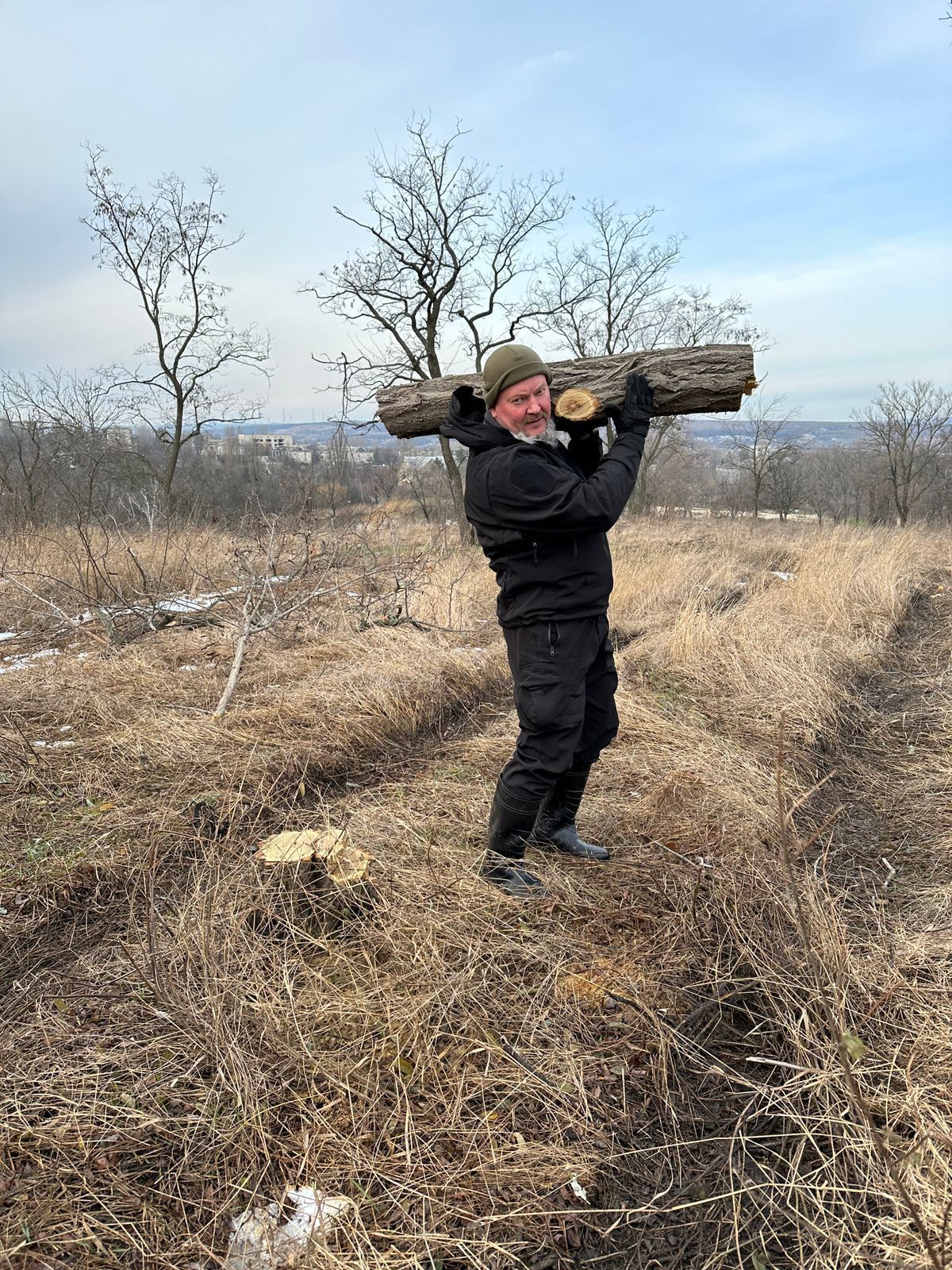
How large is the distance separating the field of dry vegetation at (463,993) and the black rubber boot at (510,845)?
0.09 metres

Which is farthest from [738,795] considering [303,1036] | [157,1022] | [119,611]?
[119,611]

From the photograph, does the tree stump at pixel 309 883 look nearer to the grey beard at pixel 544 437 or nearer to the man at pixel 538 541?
the man at pixel 538 541

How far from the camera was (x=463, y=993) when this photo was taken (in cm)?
201

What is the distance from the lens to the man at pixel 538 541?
2.14m

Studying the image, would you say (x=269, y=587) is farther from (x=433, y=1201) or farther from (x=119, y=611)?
(x=433, y=1201)

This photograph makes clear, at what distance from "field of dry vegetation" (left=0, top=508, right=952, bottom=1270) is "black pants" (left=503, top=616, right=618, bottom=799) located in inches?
20.1

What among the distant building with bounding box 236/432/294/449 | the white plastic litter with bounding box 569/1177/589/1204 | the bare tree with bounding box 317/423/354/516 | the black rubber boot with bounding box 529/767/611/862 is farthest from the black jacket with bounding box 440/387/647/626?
the distant building with bounding box 236/432/294/449

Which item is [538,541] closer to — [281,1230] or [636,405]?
[636,405]

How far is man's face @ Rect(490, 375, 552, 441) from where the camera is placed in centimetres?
224

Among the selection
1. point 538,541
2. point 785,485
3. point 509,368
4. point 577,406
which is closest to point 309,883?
point 538,541

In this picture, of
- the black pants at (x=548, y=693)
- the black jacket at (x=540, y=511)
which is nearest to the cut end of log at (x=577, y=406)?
the black jacket at (x=540, y=511)

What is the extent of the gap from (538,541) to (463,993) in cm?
141

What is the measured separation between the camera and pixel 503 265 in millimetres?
16922

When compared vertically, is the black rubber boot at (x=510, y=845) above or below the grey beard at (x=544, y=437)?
below
